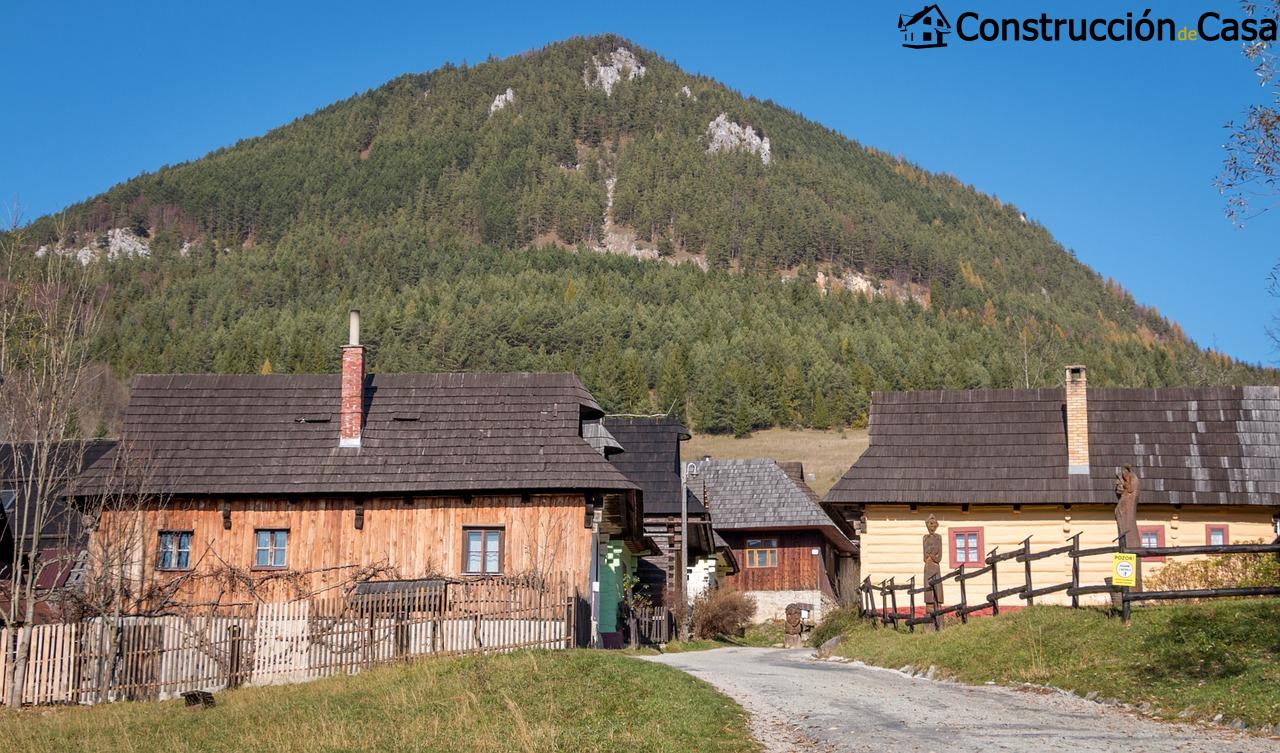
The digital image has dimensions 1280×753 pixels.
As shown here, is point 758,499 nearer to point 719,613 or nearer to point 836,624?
point 719,613

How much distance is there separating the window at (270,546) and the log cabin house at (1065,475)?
1391 cm

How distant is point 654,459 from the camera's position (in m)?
43.1

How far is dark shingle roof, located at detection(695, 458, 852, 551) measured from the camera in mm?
55500

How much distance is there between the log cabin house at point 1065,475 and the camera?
33.0 m

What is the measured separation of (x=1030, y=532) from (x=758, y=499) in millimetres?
23977

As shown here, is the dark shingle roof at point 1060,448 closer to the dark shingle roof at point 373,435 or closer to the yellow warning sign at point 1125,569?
the dark shingle roof at point 373,435

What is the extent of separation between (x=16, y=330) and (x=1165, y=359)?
522ft

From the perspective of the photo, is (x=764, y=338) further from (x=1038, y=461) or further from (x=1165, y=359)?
(x=1038, y=461)

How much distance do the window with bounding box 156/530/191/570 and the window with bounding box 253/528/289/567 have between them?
5.08 ft

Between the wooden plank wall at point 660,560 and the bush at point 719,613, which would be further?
the wooden plank wall at point 660,560

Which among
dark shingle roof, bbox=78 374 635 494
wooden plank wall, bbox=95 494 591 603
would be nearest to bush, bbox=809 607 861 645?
dark shingle roof, bbox=78 374 635 494

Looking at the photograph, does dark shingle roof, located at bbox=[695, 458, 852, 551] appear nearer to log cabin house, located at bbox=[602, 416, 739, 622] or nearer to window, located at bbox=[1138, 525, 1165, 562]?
log cabin house, located at bbox=[602, 416, 739, 622]

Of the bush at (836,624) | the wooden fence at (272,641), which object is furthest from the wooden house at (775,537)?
the wooden fence at (272,641)

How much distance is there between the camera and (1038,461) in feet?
113
